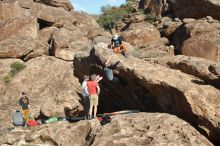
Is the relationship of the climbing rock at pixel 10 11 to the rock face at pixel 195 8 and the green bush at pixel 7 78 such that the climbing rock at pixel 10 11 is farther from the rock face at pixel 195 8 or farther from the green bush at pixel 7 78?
the rock face at pixel 195 8

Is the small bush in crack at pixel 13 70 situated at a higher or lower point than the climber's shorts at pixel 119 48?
lower

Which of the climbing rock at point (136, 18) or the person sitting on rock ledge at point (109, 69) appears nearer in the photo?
the person sitting on rock ledge at point (109, 69)

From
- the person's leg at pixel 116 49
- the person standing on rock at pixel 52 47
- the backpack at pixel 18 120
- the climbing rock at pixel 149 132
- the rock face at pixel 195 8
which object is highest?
the rock face at pixel 195 8

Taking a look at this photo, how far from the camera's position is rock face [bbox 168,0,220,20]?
3678 cm

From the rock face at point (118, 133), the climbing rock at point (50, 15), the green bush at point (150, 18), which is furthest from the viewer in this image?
the green bush at point (150, 18)

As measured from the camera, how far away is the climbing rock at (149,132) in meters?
14.6

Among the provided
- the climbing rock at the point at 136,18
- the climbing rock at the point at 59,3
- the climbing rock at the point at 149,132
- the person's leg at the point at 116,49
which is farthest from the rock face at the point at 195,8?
the climbing rock at the point at 149,132

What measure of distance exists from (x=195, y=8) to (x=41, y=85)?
17.2m

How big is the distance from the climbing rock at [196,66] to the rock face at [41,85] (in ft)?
19.5

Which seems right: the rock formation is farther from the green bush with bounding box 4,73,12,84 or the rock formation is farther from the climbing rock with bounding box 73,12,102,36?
the climbing rock with bounding box 73,12,102,36

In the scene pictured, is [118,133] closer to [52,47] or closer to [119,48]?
[119,48]

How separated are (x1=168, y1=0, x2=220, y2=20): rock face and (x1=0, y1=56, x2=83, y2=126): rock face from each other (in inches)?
554

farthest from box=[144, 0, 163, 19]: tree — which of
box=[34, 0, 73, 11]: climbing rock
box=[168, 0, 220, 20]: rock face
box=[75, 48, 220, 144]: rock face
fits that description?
box=[75, 48, 220, 144]: rock face

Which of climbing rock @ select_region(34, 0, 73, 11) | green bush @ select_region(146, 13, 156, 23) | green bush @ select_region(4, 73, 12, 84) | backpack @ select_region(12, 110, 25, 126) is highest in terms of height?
climbing rock @ select_region(34, 0, 73, 11)
